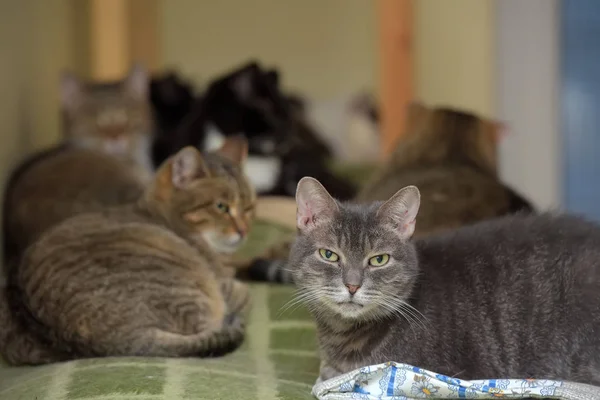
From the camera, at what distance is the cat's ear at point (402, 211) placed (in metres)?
1.88

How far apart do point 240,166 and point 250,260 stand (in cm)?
39

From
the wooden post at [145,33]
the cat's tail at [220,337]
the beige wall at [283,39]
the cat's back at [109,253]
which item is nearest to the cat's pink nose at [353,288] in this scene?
the cat's tail at [220,337]

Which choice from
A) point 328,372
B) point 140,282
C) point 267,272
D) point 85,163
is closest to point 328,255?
point 328,372

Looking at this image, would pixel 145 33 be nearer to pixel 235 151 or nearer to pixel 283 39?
pixel 283 39

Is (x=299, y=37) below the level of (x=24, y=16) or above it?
below

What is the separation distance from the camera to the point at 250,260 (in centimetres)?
280

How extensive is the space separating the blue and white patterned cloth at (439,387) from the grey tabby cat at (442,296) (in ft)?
0.36

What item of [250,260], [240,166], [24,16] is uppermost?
[24,16]

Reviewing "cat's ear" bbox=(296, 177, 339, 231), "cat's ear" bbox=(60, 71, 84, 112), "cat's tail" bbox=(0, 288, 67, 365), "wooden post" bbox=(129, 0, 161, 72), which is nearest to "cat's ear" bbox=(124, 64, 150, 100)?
"cat's ear" bbox=(60, 71, 84, 112)

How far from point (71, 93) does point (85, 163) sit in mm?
538

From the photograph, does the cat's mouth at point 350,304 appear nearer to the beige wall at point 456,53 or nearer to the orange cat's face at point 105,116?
the beige wall at point 456,53

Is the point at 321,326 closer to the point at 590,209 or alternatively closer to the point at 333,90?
the point at 590,209

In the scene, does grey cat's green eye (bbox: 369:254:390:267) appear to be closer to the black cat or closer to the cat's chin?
the cat's chin

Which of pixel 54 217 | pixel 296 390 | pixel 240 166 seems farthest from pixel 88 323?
pixel 54 217
